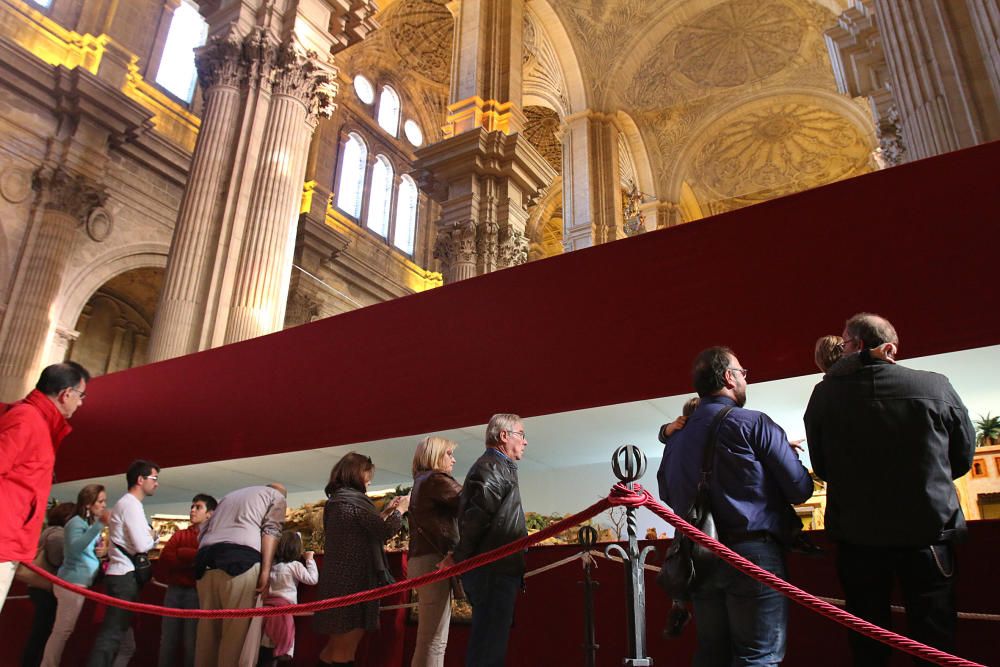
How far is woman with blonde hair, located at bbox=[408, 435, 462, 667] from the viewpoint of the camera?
3.46 m

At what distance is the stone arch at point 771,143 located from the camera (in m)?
22.1

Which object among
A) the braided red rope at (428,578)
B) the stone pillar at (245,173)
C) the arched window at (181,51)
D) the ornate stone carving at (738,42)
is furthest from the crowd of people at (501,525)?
the ornate stone carving at (738,42)

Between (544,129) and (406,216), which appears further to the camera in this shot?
(544,129)

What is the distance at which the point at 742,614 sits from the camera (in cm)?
230

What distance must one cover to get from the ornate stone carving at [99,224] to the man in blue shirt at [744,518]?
1544 centimetres

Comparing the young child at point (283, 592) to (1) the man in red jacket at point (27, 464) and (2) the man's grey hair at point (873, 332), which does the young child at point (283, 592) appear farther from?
(2) the man's grey hair at point (873, 332)

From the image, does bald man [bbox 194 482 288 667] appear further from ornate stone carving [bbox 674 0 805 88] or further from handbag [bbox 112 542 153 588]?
ornate stone carving [bbox 674 0 805 88]

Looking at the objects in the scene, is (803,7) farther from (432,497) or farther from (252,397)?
(432,497)

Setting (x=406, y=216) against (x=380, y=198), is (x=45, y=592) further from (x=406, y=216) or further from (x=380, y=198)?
(x=406, y=216)

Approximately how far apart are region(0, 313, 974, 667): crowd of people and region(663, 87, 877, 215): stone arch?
65.9ft

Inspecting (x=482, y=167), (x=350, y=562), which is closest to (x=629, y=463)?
(x=350, y=562)

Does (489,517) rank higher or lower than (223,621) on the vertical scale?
higher

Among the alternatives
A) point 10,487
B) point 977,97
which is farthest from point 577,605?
point 977,97

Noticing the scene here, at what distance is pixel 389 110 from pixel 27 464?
22.2m
